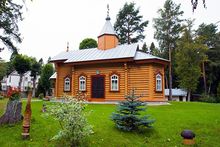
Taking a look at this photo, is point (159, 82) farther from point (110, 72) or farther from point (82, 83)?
point (82, 83)

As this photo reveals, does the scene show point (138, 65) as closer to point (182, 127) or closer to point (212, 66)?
point (182, 127)

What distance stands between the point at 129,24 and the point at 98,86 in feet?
78.1

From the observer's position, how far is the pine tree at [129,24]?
41750mm

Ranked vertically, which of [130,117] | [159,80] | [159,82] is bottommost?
[130,117]

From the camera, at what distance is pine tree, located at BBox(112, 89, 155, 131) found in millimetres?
9070

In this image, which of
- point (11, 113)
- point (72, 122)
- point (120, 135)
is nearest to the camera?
point (72, 122)

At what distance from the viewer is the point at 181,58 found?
1500 inches

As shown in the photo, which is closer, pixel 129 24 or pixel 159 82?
pixel 159 82

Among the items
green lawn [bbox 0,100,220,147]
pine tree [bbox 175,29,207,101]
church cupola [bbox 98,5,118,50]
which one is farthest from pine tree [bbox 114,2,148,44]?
green lawn [bbox 0,100,220,147]

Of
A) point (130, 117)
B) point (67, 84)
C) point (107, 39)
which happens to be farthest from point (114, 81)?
point (130, 117)

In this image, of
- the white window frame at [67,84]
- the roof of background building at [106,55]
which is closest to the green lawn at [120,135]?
the roof of background building at [106,55]

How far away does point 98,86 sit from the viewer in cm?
2053

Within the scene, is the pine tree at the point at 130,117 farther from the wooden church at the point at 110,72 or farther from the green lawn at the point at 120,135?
the wooden church at the point at 110,72

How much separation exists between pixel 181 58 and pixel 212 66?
33.4 feet
